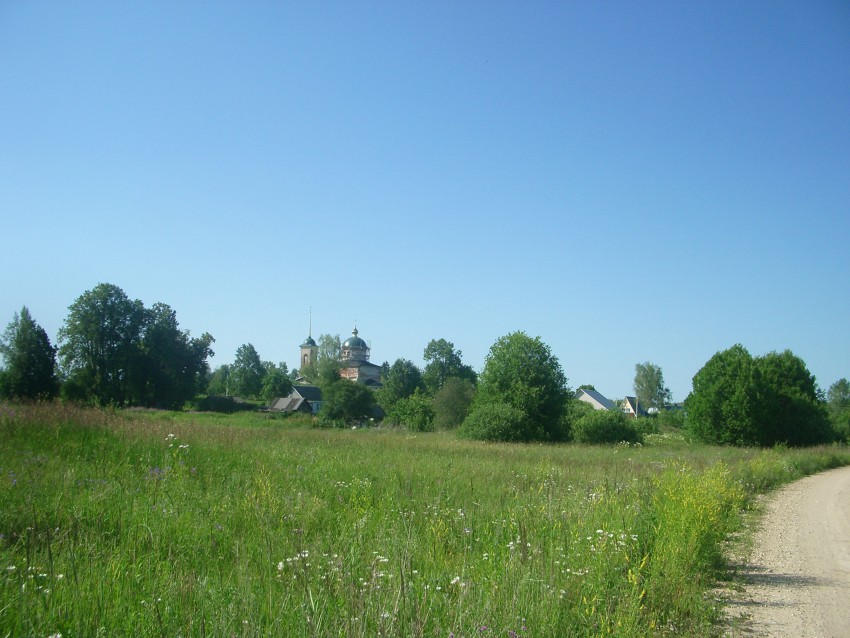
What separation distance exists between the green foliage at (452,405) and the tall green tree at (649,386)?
231ft

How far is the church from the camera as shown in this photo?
479ft

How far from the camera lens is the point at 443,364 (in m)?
108

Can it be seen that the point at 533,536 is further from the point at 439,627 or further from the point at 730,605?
the point at 439,627

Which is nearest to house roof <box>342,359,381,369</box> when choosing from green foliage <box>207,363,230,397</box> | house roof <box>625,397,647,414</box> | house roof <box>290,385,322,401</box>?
green foliage <box>207,363,230,397</box>

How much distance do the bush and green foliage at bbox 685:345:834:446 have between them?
14123 mm

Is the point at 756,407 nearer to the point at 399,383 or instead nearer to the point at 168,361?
the point at 168,361

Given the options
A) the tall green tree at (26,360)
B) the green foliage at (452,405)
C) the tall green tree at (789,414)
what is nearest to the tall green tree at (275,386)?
the green foliage at (452,405)

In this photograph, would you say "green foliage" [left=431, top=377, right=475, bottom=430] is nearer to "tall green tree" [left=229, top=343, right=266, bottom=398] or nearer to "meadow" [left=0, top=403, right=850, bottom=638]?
"meadow" [left=0, top=403, right=850, bottom=638]

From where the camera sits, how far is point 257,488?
8281 mm

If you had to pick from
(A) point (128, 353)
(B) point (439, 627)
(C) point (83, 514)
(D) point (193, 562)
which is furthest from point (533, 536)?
(A) point (128, 353)

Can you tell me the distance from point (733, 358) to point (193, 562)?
48161 millimetres

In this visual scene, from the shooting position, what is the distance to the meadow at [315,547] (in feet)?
11.9

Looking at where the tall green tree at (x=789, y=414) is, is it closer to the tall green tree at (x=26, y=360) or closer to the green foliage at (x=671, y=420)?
the green foliage at (x=671, y=420)

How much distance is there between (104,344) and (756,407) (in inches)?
2230
